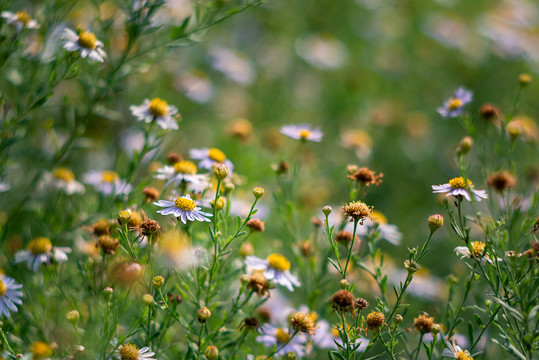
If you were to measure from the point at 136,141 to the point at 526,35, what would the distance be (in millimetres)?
4422

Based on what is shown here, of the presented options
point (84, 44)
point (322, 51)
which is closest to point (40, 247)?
point (84, 44)

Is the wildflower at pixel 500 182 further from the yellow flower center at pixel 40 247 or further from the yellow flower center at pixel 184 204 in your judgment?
the yellow flower center at pixel 40 247

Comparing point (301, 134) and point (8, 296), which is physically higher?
point (301, 134)

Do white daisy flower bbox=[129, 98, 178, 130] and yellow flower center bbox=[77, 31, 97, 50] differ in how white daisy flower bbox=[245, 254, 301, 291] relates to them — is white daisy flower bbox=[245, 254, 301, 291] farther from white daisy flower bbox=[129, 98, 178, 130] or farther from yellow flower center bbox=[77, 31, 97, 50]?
yellow flower center bbox=[77, 31, 97, 50]

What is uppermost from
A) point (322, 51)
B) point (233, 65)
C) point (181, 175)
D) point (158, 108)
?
point (158, 108)

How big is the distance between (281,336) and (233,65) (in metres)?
3.21

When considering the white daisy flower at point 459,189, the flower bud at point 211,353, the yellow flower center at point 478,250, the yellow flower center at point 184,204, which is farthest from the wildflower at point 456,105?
the flower bud at point 211,353

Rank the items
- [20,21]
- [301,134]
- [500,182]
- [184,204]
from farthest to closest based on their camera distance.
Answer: [301,134] < [20,21] < [500,182] < [184,204]

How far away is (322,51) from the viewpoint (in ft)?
17.4

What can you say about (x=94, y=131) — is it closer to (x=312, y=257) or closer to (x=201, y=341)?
(x=312, y=257)

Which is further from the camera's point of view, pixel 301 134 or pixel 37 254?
pixel 301 134

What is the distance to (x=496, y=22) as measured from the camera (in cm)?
557

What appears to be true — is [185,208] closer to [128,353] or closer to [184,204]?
[184,204]

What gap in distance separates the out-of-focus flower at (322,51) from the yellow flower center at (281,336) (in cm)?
366
